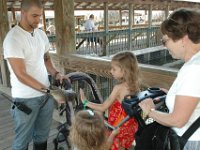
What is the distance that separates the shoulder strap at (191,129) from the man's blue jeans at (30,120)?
1273 mm

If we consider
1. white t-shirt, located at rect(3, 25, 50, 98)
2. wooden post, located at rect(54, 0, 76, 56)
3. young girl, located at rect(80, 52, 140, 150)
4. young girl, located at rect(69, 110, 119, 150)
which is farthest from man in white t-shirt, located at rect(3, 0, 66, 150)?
wooden post, located at rect(54, 0, 76, 56)

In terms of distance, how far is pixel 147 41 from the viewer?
13.2 meters

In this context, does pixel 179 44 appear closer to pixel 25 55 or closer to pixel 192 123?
pixel 192 123

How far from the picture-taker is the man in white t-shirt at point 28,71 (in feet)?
6.53

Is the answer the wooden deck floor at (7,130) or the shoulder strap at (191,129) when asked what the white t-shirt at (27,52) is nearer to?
the wooden deck floor at (7,130)

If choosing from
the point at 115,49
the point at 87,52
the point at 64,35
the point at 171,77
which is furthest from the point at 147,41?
the point at 171,77

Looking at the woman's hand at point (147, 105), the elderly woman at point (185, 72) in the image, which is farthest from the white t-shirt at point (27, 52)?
the elderly woman at point (185, 72)

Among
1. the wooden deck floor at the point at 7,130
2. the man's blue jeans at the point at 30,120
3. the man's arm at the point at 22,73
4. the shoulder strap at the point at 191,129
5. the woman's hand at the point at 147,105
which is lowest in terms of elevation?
the wooden deck floor at the point at 7,130

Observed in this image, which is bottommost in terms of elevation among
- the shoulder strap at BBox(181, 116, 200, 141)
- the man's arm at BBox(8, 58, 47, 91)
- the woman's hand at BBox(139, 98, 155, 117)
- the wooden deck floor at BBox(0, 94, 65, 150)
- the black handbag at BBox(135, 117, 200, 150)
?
the wooden deck floor at BBox(0, 94, 65, 150)

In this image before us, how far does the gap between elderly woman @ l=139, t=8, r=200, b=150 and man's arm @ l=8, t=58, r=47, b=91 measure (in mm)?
1029

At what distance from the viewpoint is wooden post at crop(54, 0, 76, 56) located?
330cm

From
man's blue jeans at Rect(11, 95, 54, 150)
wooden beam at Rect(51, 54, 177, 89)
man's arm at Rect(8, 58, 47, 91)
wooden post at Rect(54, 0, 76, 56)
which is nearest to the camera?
man's arm at Rect(8, 58, 47, 91)

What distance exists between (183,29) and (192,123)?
0.46m

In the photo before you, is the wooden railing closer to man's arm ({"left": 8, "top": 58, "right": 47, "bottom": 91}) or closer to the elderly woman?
the elderly woman
